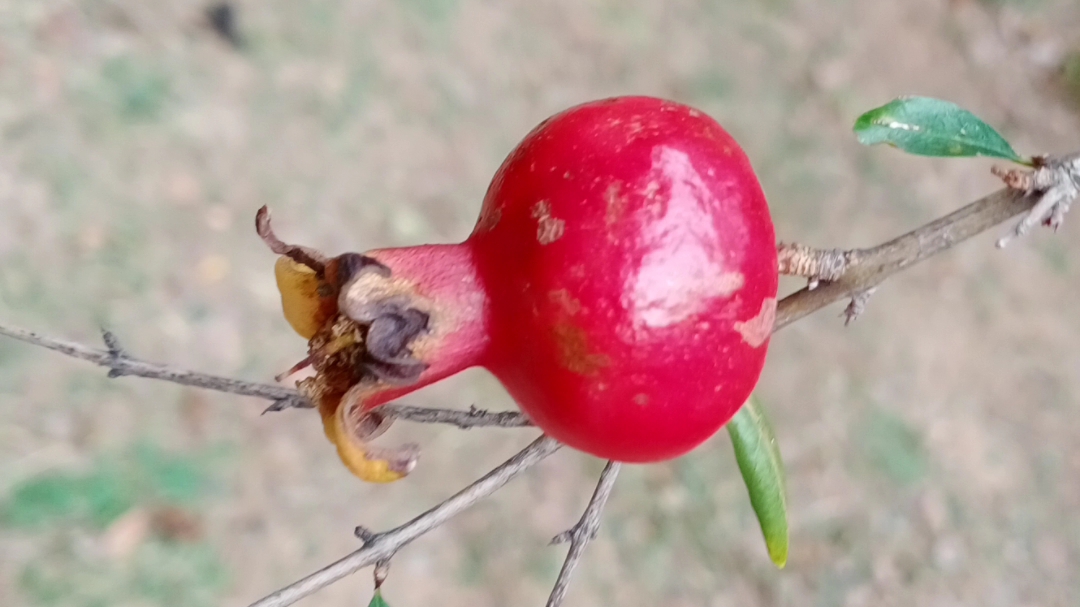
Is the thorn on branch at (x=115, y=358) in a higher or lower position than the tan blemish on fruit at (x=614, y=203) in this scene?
higher

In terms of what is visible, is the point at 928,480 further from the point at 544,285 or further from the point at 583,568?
the point at 544,285

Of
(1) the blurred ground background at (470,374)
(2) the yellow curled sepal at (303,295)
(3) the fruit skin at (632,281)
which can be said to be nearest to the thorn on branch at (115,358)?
(2) the yellow curled sepal at (303,295)

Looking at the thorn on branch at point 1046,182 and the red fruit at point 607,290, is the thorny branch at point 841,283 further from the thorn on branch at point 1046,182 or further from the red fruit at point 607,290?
the red fruit at point 607,290

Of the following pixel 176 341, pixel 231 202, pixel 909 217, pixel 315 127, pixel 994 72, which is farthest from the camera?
pixel 994 72

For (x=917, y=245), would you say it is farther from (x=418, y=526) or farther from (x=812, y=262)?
(x=418, y=526)

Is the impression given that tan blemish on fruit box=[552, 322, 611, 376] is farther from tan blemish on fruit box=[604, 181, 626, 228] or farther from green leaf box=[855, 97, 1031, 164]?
green leaf box=[855, 97, 1031, 164]

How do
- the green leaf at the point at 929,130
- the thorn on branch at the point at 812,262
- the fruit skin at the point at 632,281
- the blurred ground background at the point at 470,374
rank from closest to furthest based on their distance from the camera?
1. the fruit skin at the point at 632,281
2. the thorn on branch at the point at 812,262
3. the green leaf at the point at 929,130
4. the blurred ground background at the point at 470,374

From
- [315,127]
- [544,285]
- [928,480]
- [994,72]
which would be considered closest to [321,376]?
[544,285]
